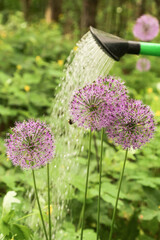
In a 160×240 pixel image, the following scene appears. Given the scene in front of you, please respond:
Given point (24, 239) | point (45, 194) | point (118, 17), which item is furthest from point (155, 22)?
point (118, 17)

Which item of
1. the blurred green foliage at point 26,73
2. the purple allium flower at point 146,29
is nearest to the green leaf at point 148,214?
the blurred green foliage at point 26,73

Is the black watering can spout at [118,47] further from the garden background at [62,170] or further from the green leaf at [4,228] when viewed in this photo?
the green leaf at [4,228]

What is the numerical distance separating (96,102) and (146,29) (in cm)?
233

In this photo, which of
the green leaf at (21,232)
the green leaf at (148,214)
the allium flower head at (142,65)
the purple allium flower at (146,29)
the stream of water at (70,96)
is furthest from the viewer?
the allium flower head at (142,65)

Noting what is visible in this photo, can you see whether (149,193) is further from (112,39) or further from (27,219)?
(112,39)

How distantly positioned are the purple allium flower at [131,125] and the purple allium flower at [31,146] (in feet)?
0.70

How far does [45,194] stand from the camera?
5.54ft

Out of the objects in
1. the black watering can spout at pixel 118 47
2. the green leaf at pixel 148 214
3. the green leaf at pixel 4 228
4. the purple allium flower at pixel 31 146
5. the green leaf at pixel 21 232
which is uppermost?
the black watering can spout at pixel 118 47

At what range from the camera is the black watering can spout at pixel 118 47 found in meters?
1.11

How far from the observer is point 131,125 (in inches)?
38.4

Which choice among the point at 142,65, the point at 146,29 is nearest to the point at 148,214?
the point at 146,29

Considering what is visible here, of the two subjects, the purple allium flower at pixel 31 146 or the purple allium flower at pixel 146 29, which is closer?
the purple allium flower at pixel 31 146

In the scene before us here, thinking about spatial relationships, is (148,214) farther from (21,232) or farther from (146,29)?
(146,29)

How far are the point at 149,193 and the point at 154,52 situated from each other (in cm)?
94
